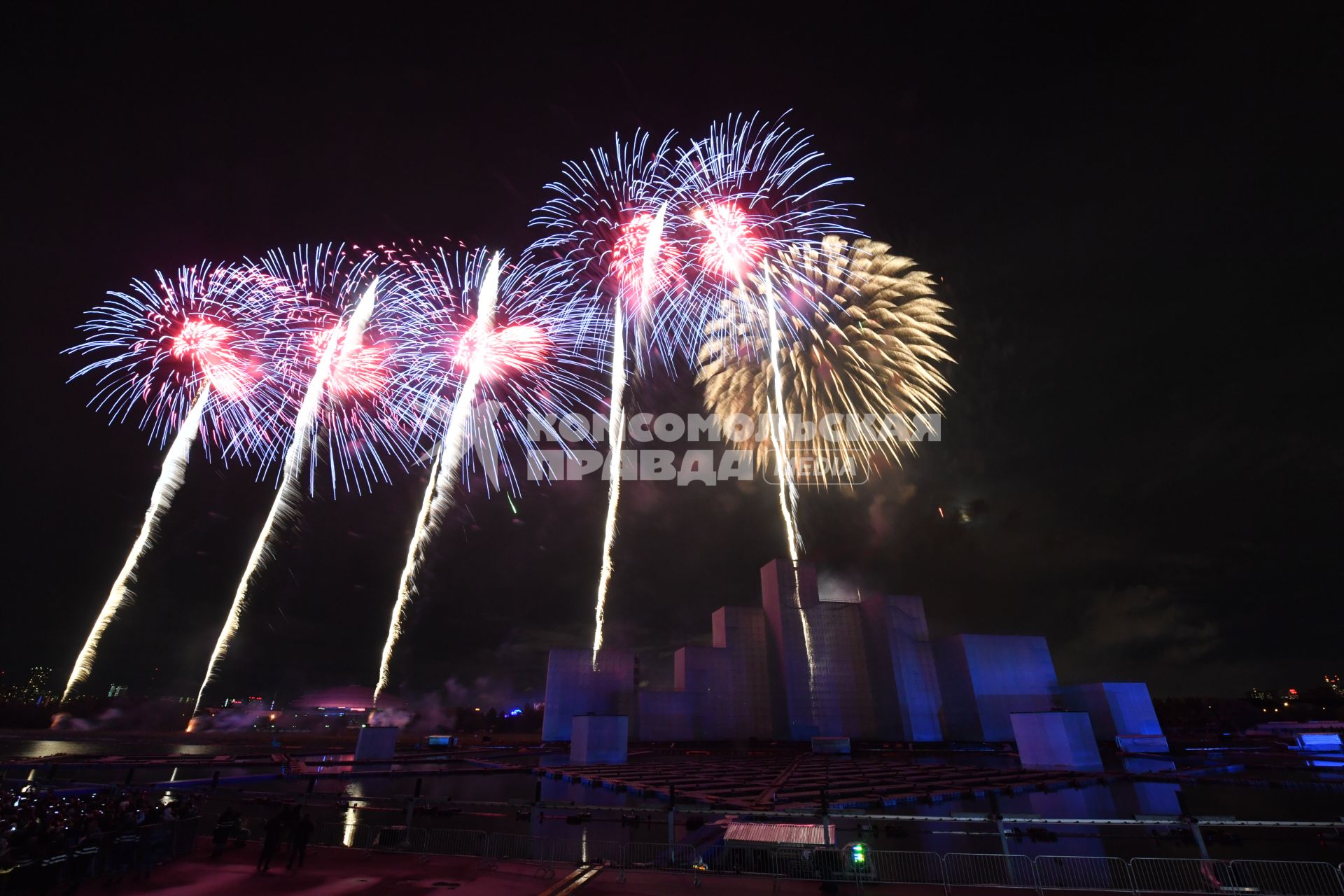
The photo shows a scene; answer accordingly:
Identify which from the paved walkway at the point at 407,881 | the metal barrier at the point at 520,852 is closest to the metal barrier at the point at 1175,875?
the paved walkway at the point at 407,881

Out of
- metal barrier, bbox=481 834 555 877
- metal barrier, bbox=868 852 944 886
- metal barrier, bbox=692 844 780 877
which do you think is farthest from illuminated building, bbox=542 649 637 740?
metal barrier, bbox=692 844 780 877

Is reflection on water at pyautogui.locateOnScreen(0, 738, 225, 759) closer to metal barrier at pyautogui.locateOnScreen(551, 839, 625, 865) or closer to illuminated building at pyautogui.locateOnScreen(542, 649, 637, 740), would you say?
illuminated building at pyautogui.locateOnScreen(542, 649, 637, 740)

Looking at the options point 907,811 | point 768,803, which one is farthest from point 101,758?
point 907,811

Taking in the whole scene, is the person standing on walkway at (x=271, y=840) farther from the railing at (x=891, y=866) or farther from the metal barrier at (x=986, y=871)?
the metal barrier at (x=986, y=871)

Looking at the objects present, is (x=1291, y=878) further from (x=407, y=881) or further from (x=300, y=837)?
(x=300, y=837)

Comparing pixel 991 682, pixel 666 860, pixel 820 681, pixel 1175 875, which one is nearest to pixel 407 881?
pixel 666 860

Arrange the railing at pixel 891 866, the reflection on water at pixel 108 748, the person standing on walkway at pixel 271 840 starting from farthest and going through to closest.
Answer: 1. the reflection on water at pixel 108 748
2. the person standing on walkway at pixel 271 840
3. the railing at pixel 891 866
